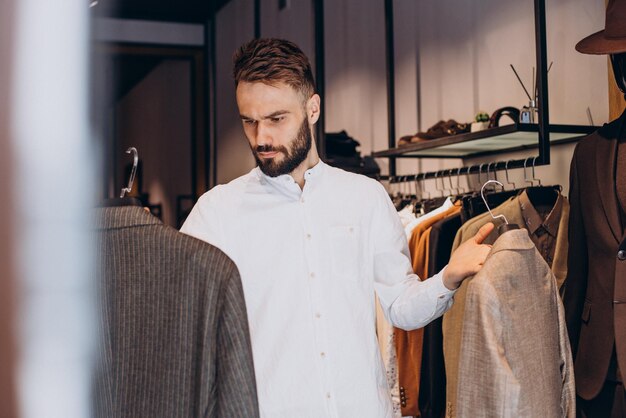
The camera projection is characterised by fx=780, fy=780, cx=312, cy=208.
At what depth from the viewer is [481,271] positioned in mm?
1797

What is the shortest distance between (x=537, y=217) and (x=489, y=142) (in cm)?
59

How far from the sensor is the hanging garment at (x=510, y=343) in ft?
5.78

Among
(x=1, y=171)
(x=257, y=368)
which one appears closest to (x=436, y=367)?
(x=257, y=368)

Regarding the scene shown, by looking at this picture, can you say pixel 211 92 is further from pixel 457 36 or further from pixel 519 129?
pixel 519 129

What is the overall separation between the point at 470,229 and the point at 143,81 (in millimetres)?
7964

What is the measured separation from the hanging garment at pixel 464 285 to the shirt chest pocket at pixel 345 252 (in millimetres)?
709

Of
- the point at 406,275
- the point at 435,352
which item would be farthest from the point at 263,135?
the point at 435,352

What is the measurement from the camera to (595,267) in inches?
80.6

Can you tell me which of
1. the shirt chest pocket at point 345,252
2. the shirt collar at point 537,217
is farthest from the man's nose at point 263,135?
the shirt collar at point 537,217

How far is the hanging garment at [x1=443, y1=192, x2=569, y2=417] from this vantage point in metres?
2.36

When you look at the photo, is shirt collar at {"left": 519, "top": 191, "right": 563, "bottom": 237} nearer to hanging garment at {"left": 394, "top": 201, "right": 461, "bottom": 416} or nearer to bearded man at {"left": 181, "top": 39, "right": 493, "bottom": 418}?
hanging garment at {"left": 394, "top": 201, "right": 461, "bottom": 416}

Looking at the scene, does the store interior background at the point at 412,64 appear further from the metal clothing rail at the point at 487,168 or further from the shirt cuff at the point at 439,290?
the shirt cuff at the point at 439,290

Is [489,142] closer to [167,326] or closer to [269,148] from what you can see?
[269,148]

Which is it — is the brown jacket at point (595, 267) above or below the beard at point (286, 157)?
below
